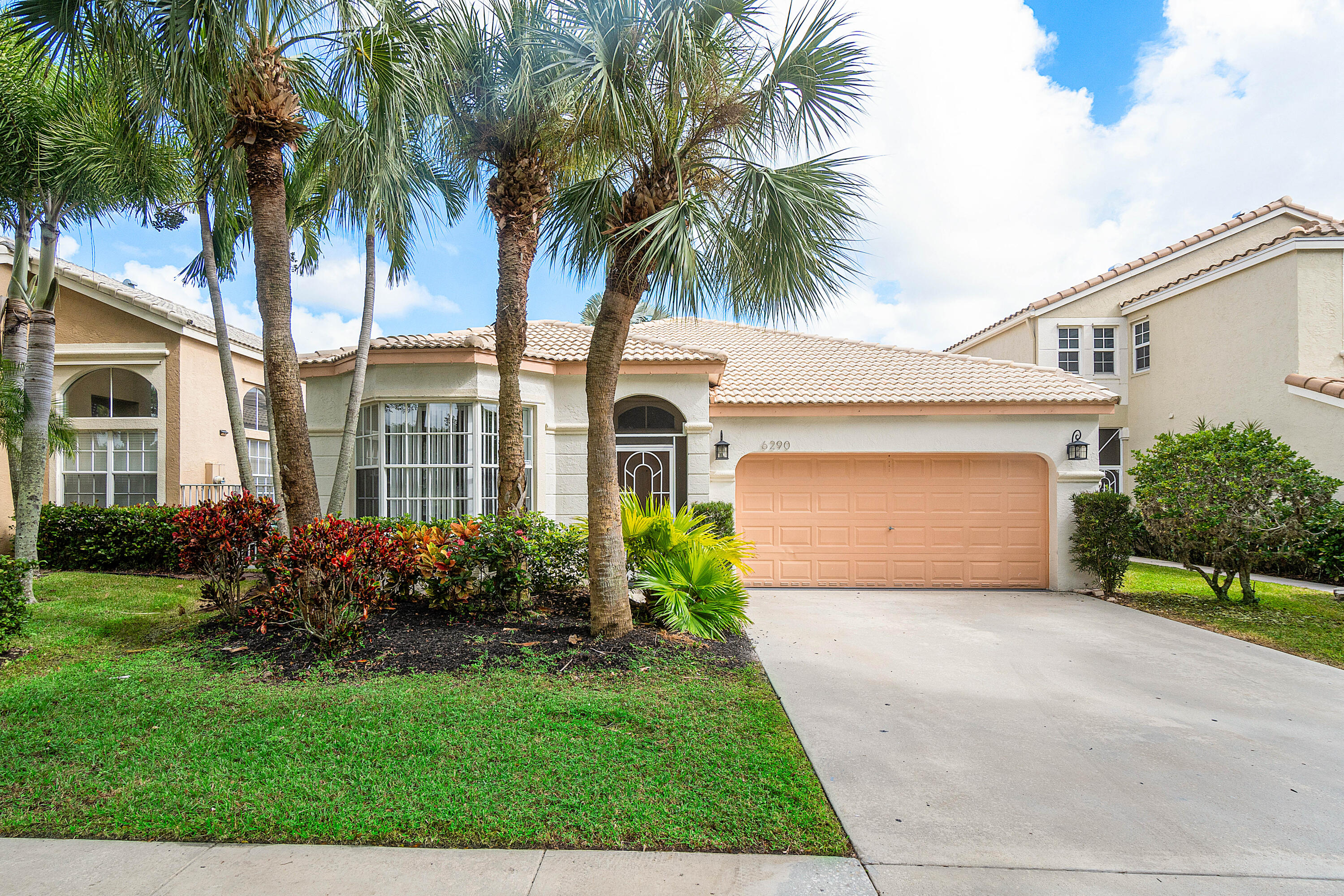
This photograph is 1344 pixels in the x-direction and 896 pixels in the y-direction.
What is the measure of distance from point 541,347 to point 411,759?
774 centimetres

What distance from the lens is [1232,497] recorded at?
8.76m

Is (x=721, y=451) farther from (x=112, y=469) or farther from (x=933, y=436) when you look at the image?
(x=112, y=469)

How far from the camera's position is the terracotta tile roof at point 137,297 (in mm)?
12492

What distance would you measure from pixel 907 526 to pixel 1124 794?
7354 mm

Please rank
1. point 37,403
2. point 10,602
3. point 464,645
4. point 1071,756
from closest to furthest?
point 1071,756, point 10,602, point 464,645, point 37,403

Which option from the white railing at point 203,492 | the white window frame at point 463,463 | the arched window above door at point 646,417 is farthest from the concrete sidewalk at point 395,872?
the white railing at point 203,492

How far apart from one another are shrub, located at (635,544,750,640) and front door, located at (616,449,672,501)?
12.3 ft

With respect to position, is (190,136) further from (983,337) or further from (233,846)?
(983,337)

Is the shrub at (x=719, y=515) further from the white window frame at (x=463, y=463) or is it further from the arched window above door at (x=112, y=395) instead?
the arched window above door at (x=112, y=395)

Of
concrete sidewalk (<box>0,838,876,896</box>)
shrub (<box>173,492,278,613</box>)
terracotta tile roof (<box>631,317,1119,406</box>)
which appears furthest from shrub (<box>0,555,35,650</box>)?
terracotta tile roof (<box>631,317,1119,406</box>)

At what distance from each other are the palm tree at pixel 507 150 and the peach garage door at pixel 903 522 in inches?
192

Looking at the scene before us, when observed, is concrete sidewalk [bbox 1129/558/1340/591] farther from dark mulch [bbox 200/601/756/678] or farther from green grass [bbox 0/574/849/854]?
green grass [bbox 0/574/849/854]

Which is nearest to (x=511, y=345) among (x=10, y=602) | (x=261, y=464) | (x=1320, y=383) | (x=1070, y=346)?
(x=10, y=602)

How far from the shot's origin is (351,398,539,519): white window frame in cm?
970
